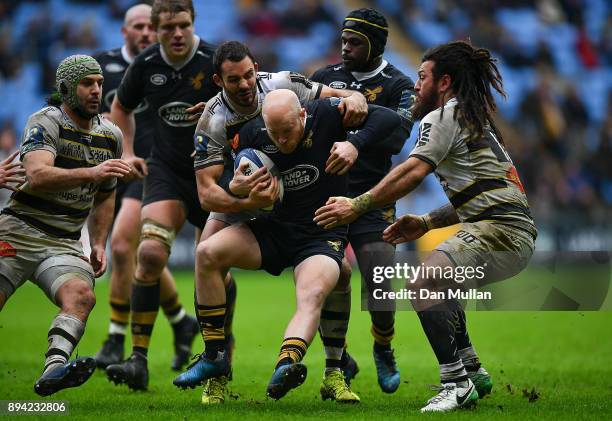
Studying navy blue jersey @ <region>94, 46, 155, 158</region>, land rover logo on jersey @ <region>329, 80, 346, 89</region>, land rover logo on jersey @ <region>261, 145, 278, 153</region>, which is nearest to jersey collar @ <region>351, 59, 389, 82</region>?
land rover logo on jersey @ <region>329, 80, 346, 89</region>

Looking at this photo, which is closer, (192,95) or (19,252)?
(19,252)

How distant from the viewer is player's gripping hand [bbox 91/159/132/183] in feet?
22.4

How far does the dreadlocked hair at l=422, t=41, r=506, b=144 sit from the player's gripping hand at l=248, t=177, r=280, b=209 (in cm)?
142

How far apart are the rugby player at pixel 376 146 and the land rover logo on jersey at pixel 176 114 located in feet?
4.04

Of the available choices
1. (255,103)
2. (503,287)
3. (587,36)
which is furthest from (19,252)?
(587,36)

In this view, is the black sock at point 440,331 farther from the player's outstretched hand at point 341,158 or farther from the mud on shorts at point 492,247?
the player's outstretched hand at point 341,158

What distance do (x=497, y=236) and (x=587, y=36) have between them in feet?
71.5

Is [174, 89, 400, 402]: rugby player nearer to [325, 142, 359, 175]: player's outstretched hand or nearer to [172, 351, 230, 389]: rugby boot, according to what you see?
[172, 351, 230, 389]: rugby boot

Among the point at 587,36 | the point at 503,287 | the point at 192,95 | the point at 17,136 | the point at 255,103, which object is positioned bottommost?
the point at 503,287

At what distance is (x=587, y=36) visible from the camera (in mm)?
27062

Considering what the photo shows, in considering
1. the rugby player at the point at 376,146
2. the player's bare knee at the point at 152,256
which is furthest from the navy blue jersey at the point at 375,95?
the player's bare knee at the point at 152,256

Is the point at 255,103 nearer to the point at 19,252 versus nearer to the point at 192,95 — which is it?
the point at 192,95

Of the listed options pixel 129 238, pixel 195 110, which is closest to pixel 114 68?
pixel 129 238

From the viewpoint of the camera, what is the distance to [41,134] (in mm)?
6957
